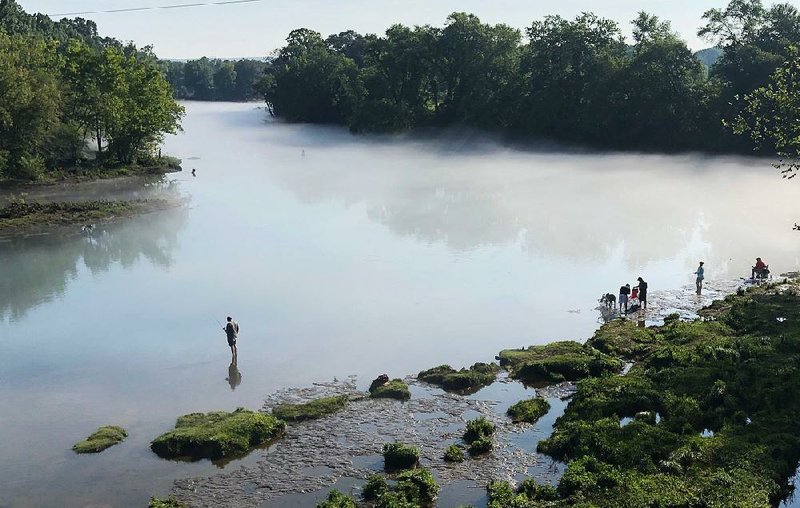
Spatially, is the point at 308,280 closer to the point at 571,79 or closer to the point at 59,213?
the point at 59,213

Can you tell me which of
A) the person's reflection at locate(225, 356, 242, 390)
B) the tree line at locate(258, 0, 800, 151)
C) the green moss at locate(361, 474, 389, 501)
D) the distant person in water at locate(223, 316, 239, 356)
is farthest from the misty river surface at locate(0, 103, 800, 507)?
the tree line at locate(258, 0, 800, 151)

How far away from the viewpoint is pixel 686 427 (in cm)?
1947

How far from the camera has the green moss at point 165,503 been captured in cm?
1695

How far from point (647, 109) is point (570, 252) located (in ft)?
167

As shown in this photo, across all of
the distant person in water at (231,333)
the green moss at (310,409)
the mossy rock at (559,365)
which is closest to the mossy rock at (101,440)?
the green moss at (310,409)

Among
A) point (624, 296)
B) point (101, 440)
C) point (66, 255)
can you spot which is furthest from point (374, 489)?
point (66, 255)

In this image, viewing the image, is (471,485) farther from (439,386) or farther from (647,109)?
(647,109)

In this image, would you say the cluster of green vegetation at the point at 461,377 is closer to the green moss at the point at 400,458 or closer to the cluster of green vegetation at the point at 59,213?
the green moss at the point at 400,458

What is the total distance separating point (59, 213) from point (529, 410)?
A: 41.4 metres

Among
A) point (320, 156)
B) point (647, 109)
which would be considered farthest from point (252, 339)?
point (647, 109)

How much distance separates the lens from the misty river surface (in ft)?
75.0

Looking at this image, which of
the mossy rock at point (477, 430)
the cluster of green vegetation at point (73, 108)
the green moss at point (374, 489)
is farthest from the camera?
the cluster of green vegetation at point (73, 108)

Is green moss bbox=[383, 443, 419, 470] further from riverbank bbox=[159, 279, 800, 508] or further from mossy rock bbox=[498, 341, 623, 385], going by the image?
mossy rock bbox=[498, 341, 623, 385]

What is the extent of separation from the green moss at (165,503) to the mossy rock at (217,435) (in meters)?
2.28
